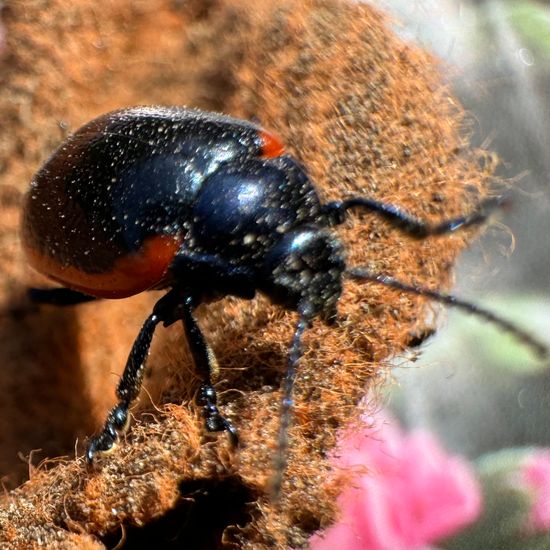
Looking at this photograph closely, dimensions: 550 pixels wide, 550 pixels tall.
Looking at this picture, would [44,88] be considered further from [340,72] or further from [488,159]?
[488,159]

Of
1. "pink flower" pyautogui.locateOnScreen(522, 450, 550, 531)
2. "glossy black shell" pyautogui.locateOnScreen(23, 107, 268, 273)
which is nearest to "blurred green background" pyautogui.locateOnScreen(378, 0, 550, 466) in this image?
"pink flower" pyautogui.locateOnScreen(522, 450, 550, 531)

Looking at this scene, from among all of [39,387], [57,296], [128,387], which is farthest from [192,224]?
[39,387]

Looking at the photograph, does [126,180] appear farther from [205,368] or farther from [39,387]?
[39,387]

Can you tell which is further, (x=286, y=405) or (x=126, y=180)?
(x=126, y=180)

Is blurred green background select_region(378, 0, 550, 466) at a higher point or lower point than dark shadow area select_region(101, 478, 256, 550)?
higher

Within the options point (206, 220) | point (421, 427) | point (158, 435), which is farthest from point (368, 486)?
point (206, 220)

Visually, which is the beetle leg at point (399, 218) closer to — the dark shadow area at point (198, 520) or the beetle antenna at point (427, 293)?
the beetle antenna at point (427, 293)

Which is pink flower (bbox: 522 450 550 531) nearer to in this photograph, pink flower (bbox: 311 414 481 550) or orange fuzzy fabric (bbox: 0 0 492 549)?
pink flower (bbox: 311 414 481 550)

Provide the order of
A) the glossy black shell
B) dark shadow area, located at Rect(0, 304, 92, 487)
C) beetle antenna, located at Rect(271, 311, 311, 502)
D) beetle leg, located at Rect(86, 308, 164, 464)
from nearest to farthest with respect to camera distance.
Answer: beetle antenna, located at Rect(271, 311, 311, 502) → beetle leg, located at Rect(86, 308, 164, 464) → the glossy black shell → dark shadow area, located at Rect(0, 304, 92, 487)

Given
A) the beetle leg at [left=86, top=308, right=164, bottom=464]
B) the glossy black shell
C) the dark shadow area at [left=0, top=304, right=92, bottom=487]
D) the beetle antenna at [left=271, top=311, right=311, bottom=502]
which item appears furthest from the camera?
the dark shadow area at [left=0, top=304, right=92, bottom=487]
